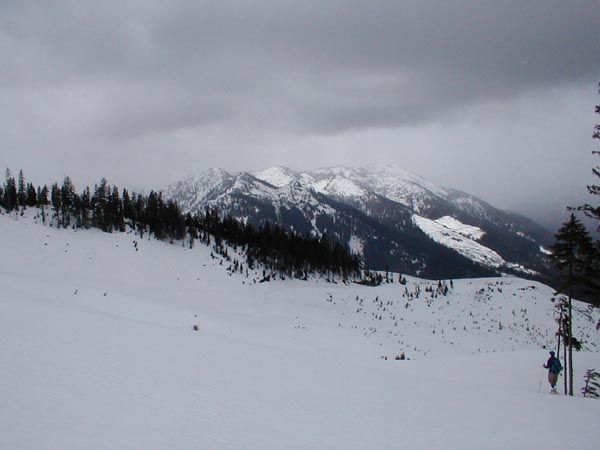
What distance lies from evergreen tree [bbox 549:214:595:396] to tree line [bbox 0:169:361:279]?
2306 inches

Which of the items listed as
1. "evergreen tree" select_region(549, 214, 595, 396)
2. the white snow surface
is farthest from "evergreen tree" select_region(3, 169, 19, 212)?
"evergreen tree" select_region(549, 214, 595, 396)

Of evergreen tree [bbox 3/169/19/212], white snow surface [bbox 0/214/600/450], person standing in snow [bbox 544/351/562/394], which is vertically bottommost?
person standing in snow [bbox 544/351/562/394]

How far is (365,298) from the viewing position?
5850 cm

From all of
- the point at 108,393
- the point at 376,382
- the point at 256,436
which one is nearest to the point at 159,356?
the point at 108,393

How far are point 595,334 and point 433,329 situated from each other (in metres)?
24.0

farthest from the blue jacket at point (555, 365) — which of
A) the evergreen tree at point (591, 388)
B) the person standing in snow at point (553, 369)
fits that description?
the evergreen tree at point (591, 388)

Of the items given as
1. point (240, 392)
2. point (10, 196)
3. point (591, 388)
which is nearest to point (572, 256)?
point (591, 388)

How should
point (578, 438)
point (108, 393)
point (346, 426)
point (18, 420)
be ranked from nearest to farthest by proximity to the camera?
point (18, 420) → point (108, 393) → point (346, 426) → point (578, 438)

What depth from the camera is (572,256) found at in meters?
20.9

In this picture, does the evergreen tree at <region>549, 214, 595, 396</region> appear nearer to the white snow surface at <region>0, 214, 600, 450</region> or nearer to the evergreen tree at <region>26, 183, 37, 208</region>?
the white snow surface at <region>0, 214, 600, 450</region>

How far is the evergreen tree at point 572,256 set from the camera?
20.2m

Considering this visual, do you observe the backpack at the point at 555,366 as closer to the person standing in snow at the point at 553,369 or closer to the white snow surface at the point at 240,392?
the person standing in snow at the point at 553,369

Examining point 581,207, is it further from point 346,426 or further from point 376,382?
point 346,426

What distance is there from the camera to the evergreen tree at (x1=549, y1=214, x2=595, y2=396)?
66.2ft
